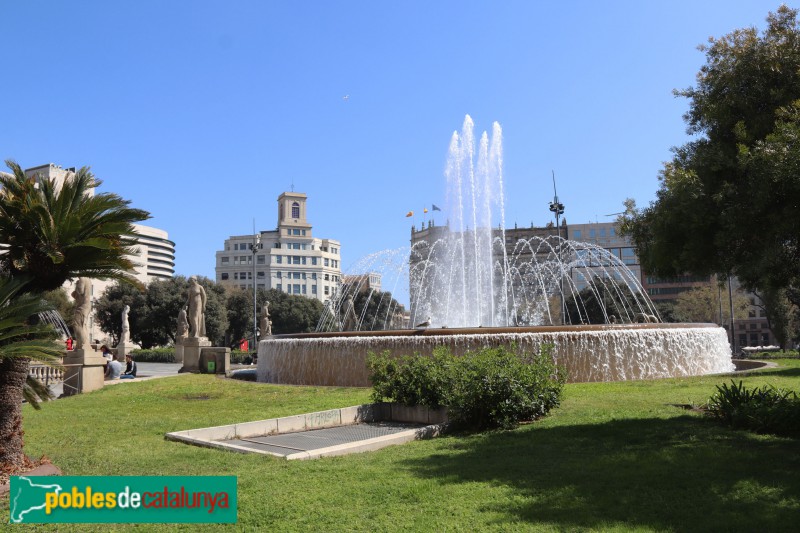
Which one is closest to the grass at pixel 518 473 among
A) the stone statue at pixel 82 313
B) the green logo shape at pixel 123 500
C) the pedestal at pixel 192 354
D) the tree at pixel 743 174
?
the green logo shape at pixel 123 500

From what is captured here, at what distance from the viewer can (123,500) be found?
518 cm

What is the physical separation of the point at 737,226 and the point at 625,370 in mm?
9180

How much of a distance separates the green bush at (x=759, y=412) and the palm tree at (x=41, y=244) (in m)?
8.36

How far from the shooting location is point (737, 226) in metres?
7.77

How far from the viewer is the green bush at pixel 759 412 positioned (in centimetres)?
820

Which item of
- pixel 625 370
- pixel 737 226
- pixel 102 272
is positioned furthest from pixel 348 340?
Answer: pixel 737 226

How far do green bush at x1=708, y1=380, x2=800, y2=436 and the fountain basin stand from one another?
208 inches

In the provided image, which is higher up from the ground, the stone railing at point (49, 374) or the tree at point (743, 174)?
the tree at point (743, 174)

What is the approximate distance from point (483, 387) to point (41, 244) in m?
6.15

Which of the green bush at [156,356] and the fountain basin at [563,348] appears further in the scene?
the green bush at [156,356]

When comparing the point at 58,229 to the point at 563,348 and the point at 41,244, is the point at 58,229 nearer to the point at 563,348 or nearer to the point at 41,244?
the point at 41,244

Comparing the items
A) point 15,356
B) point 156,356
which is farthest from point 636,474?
point 156,356

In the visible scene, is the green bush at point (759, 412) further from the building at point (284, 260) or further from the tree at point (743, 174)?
the building at point (284, 260)

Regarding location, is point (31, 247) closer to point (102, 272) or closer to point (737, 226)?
point (102, 272)
